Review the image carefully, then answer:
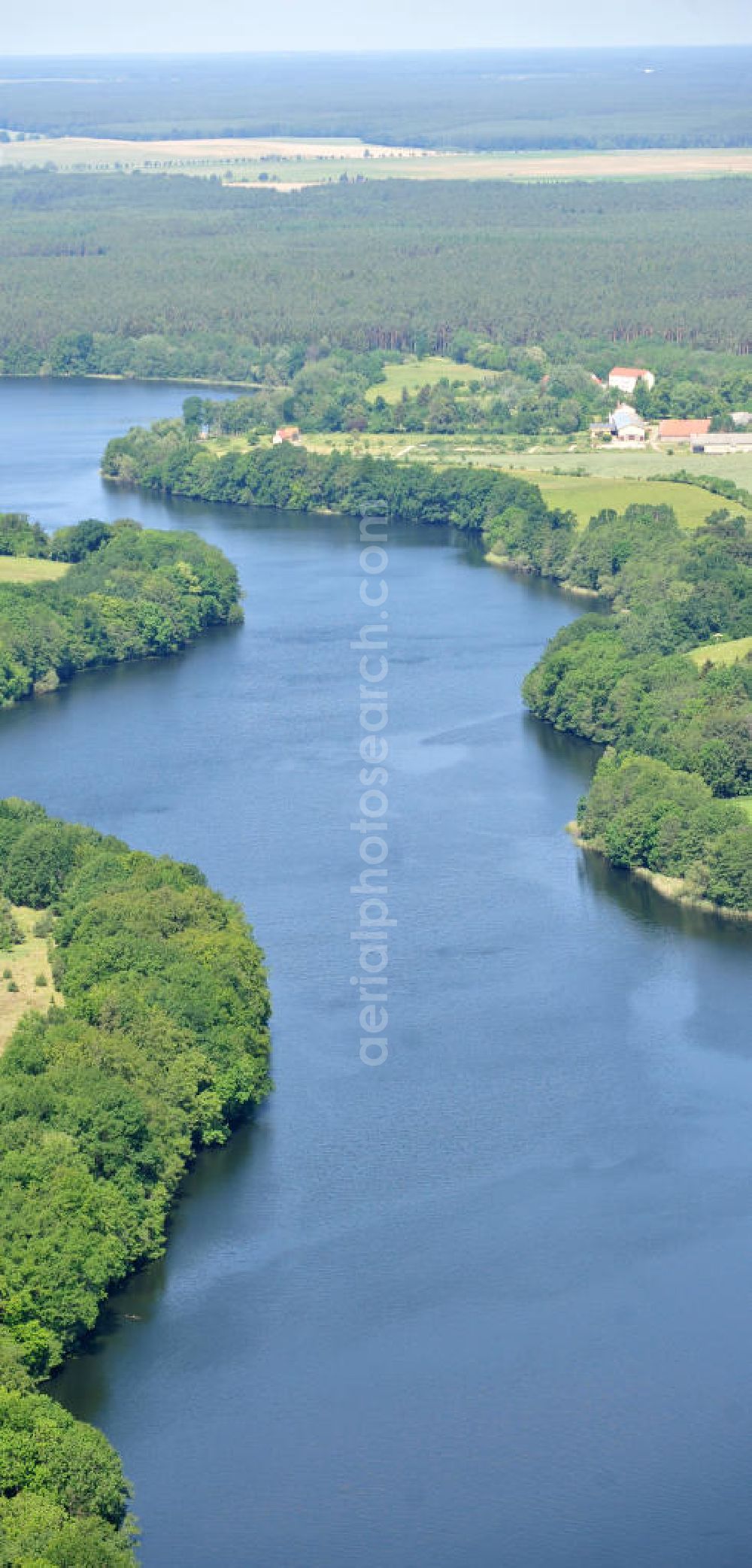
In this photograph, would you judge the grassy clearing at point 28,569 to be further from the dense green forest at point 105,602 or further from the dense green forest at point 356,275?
the dense green forest at point 356,275

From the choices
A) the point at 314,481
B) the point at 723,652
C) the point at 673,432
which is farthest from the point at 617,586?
the point at 673,432

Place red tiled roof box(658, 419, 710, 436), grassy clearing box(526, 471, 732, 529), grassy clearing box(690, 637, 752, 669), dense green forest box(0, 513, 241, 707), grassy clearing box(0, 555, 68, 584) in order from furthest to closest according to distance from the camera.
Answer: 1. red tiled roof box(658, 419, 710, 436)
2. grassy clearing box(526, 471, 732, 529)
3. grassy clearing box(0, 555, 68, 584)
4. dense green forest box(0, 513, 241, 707)
5. grassy clearing box(690, 637, 752, 669)

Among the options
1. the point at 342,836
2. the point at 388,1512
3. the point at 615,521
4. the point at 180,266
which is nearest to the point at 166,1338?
the point at 388,1512

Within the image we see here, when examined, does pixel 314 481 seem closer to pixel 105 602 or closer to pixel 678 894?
pixel 105 602

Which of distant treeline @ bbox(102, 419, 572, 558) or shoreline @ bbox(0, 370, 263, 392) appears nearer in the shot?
distant treeline @ bbox(102, 419, 572, 558)

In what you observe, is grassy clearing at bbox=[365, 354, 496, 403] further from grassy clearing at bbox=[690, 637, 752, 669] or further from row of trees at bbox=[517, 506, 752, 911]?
grassy clearing at bbox=[690, 637, 752, 669]

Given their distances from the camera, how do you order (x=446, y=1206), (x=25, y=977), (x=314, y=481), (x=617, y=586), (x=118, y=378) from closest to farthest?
(x=446, y=1206)
(x=25, y=977)
(x=617, y=586)
(x=314, y=481)
(x=118, y=378)

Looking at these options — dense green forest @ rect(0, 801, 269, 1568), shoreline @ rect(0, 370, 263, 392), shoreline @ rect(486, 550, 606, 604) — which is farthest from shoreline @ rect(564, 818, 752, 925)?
shoreline @ rect(0, 370, 263, 392)
